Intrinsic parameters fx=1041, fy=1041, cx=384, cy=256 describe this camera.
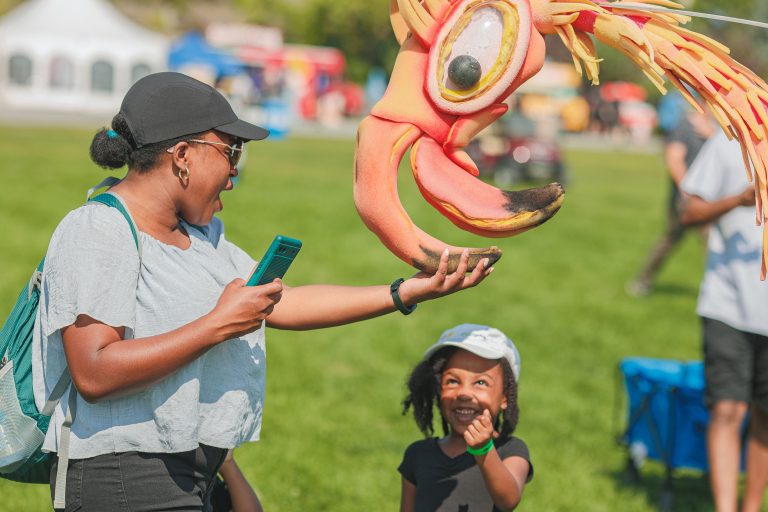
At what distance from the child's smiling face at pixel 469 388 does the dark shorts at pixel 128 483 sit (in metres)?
0.91

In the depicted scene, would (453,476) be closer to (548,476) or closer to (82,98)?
(548,476)

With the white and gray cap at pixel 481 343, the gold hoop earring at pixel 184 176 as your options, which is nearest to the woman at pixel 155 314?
the gold hoop earring at pixel 184 176

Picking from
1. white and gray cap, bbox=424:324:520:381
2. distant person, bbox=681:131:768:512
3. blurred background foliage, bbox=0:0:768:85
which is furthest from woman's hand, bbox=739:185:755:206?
blurred background foliage, bbox=0:0:768:85

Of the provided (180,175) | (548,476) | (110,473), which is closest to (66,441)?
(110,473)

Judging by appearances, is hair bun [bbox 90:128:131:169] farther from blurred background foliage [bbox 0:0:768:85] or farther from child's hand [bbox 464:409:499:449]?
blurred background foliage [bbox 0:0:768:85]

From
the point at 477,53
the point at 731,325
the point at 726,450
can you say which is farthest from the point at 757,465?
the point at 477,53

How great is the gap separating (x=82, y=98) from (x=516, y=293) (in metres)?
25.6

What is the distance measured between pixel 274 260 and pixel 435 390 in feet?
3.43

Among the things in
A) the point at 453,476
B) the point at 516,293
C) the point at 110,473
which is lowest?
the point at 516,293

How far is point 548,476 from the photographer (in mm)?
5262

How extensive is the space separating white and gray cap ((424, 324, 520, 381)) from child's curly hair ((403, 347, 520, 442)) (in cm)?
3

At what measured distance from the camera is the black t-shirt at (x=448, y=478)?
125 inches

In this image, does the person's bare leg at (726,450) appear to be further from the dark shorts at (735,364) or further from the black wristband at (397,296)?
the black wristband at (397,296)

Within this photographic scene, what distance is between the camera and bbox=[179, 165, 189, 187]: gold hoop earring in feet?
8.20
